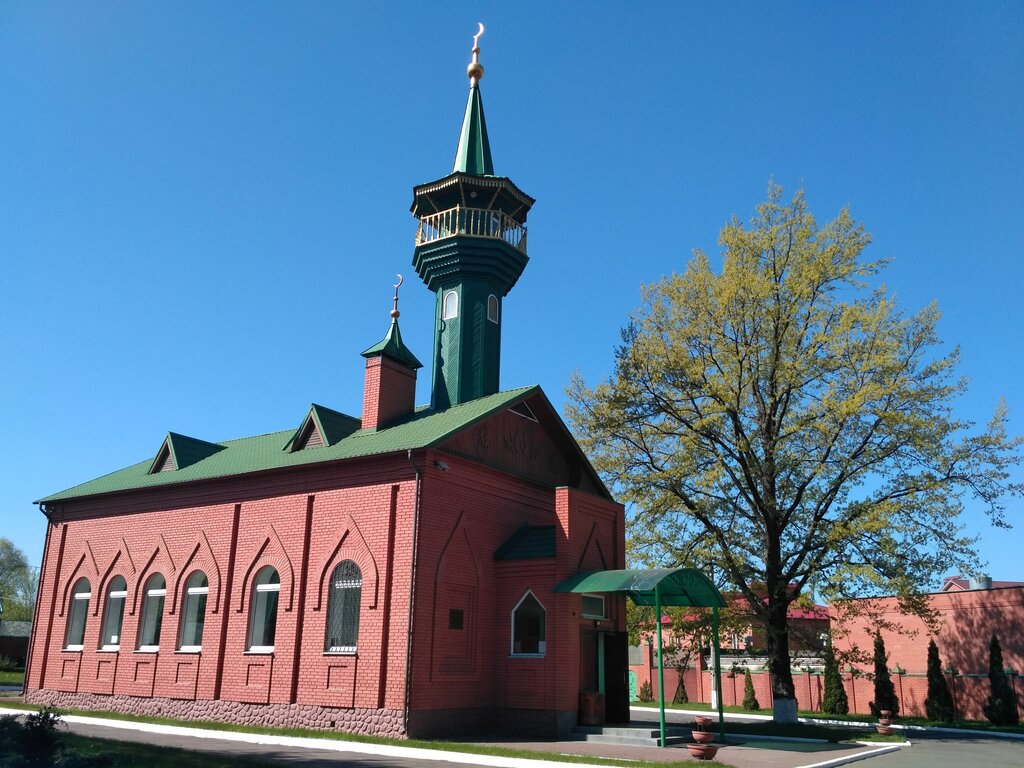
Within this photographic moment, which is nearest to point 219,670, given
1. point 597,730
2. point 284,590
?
point 284,590

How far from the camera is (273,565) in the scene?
2052 centimetres

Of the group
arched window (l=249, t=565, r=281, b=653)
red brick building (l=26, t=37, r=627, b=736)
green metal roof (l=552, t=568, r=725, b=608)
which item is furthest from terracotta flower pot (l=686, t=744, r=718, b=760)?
arched window (l=249, t=565, r=281, b=653)

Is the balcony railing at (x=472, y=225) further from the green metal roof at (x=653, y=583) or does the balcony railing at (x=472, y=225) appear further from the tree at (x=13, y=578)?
the tree at (x=13, y=578)

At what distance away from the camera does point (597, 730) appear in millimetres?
17984

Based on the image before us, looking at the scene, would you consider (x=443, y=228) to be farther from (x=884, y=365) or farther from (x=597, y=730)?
(x=597, y=730)

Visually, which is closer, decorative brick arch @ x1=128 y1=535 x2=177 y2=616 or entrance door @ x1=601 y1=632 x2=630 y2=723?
entrance door @ x1=601 y1=632 x2=630 y2=723

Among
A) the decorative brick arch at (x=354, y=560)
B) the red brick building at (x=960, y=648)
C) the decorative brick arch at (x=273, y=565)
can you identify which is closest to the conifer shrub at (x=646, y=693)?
the red brick building at (x=960, y=648)

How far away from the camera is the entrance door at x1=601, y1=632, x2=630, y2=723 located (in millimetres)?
20125

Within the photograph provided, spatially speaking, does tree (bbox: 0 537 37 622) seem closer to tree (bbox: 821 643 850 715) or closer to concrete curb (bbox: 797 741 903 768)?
tree (bbox: 821 643 850 715)

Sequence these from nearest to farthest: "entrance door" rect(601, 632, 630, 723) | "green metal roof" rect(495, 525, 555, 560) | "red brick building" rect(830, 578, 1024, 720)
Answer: "green metal roof" rect(495, 525, 555, 560)
"entrance door" rect(601, 632, 630, 723)
"red brick building" rect(830, 578, 1024, 720)

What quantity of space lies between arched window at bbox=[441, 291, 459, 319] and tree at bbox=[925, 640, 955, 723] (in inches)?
808

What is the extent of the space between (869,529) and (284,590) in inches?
566

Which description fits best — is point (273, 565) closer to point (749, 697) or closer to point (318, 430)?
point (318, 430)

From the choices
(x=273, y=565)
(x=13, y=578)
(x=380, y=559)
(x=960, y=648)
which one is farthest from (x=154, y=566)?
(x=13, y=578)
